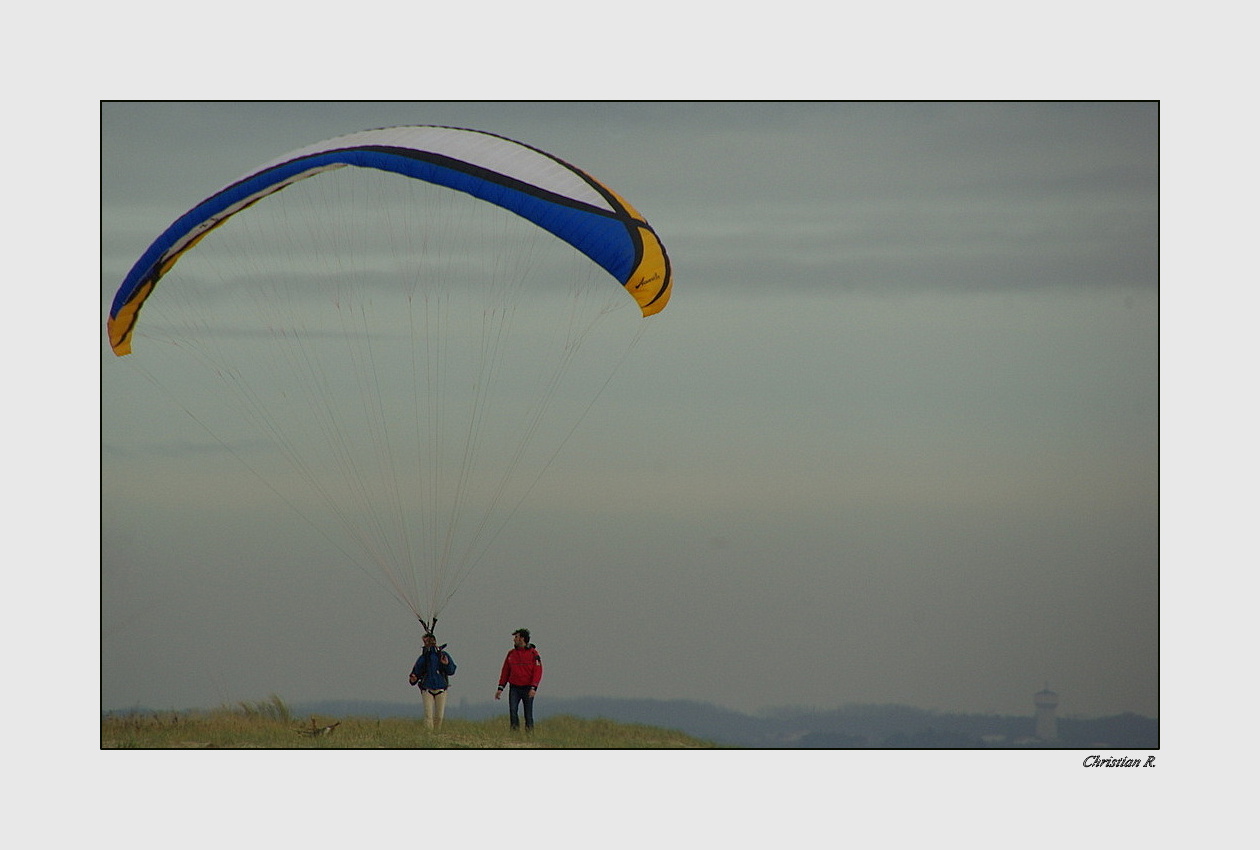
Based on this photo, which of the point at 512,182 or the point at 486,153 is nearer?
the point at 512,182

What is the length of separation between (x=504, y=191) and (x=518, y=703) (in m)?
4.65

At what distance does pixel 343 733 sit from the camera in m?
11.0

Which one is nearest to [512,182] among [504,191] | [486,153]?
[504,191]

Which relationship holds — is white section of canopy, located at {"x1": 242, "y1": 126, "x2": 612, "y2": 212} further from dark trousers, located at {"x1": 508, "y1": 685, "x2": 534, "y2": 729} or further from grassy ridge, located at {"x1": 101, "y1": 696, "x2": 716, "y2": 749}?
grassy ridge, located at {"x1": 101, "y1": 696, "x2": 716, "y2": 749}

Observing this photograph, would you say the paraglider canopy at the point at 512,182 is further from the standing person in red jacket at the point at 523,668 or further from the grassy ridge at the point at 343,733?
the grassy ridge at the point at 343,733

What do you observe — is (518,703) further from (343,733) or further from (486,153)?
(486,153)

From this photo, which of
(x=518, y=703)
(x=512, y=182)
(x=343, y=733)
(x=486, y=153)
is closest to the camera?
(x=512, y=182)

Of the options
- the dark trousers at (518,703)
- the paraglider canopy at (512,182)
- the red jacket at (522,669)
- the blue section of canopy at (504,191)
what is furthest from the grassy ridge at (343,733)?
the blue section of canopy at (504,191)

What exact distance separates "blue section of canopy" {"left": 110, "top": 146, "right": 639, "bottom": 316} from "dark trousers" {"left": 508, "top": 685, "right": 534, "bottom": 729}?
392cm

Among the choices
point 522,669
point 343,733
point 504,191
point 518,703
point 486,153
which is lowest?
point 343,733

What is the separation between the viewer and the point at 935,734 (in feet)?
50.8

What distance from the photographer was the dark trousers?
1120 centimetres
